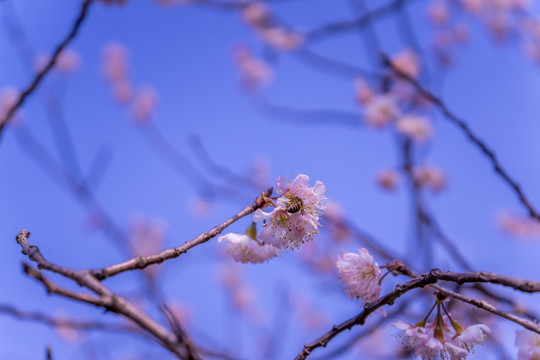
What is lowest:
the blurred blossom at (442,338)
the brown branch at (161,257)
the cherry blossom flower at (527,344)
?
the cherry blossom flower at (527,344)

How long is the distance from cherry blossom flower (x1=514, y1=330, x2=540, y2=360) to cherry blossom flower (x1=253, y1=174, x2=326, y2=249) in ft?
2.46

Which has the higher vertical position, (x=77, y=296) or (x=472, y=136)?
(x=472, y=136)

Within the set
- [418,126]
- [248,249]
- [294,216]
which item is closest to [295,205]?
[294,216]

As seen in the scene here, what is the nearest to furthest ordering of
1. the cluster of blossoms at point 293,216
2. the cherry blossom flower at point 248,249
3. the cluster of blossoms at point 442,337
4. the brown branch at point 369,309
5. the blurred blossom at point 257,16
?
the brown branch at point 369,309 < the cluster of blossoms at point 442,337 < the cluster of blossoms at point 293,216 < the cherry blossom flower at point 248,249 < the blurred blossom at point 257,16

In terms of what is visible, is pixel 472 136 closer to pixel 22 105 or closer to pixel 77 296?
pixel 77 296

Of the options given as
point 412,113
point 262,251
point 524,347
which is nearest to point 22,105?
point 262,251

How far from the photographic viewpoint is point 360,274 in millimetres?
1617

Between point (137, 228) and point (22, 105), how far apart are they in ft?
26.3

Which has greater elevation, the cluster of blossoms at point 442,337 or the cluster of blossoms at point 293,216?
the cluster of blossoms at point 293,216

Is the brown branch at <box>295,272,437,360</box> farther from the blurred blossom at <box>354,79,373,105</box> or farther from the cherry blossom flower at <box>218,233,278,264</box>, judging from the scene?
the blurred blossom at <box>354,79,373,105</box>

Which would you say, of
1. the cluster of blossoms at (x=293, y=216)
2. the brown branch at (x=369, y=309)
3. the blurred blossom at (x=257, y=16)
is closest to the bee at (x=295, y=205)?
the cluster of blossoms at (x=293, y=216)

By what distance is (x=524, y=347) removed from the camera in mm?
1483

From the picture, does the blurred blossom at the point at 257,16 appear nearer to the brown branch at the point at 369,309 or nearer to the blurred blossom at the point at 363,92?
the blurred blossom at the point at 363,92

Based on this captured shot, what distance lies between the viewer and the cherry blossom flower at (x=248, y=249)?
1.69 metres
